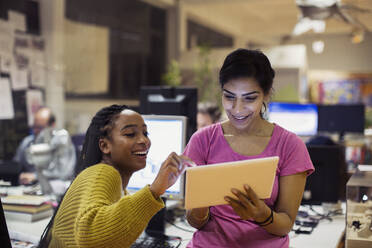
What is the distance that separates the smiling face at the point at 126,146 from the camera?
4.34 ft

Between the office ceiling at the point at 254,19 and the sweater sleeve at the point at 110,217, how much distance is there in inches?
241

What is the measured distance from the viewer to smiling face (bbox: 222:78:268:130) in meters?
1.43

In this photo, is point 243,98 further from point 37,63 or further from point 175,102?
point 37,63

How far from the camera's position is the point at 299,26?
5996 millimetres

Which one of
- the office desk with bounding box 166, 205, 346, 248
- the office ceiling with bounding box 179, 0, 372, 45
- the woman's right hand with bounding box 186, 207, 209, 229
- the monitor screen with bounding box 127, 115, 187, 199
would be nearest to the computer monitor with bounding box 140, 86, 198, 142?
the monitor screen with bounding box 127, 115, 187, 199

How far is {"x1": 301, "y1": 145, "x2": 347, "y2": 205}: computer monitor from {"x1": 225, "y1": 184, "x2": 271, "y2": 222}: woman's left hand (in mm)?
1173

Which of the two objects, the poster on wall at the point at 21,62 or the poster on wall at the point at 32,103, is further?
the poster on wall at the point at 32,103

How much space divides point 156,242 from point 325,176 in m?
1.08

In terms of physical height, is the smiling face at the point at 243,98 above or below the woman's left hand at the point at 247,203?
above

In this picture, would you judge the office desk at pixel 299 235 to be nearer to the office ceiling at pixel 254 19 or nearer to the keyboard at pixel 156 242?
the keyboard at pixel 156 242

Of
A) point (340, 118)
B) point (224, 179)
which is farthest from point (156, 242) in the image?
point (340, 118)

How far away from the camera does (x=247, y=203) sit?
1287 millimetres

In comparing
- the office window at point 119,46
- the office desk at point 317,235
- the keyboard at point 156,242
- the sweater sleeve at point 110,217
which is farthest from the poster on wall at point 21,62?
the sweater sleeve at point 110,217

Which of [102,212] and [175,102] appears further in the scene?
[175,102]
